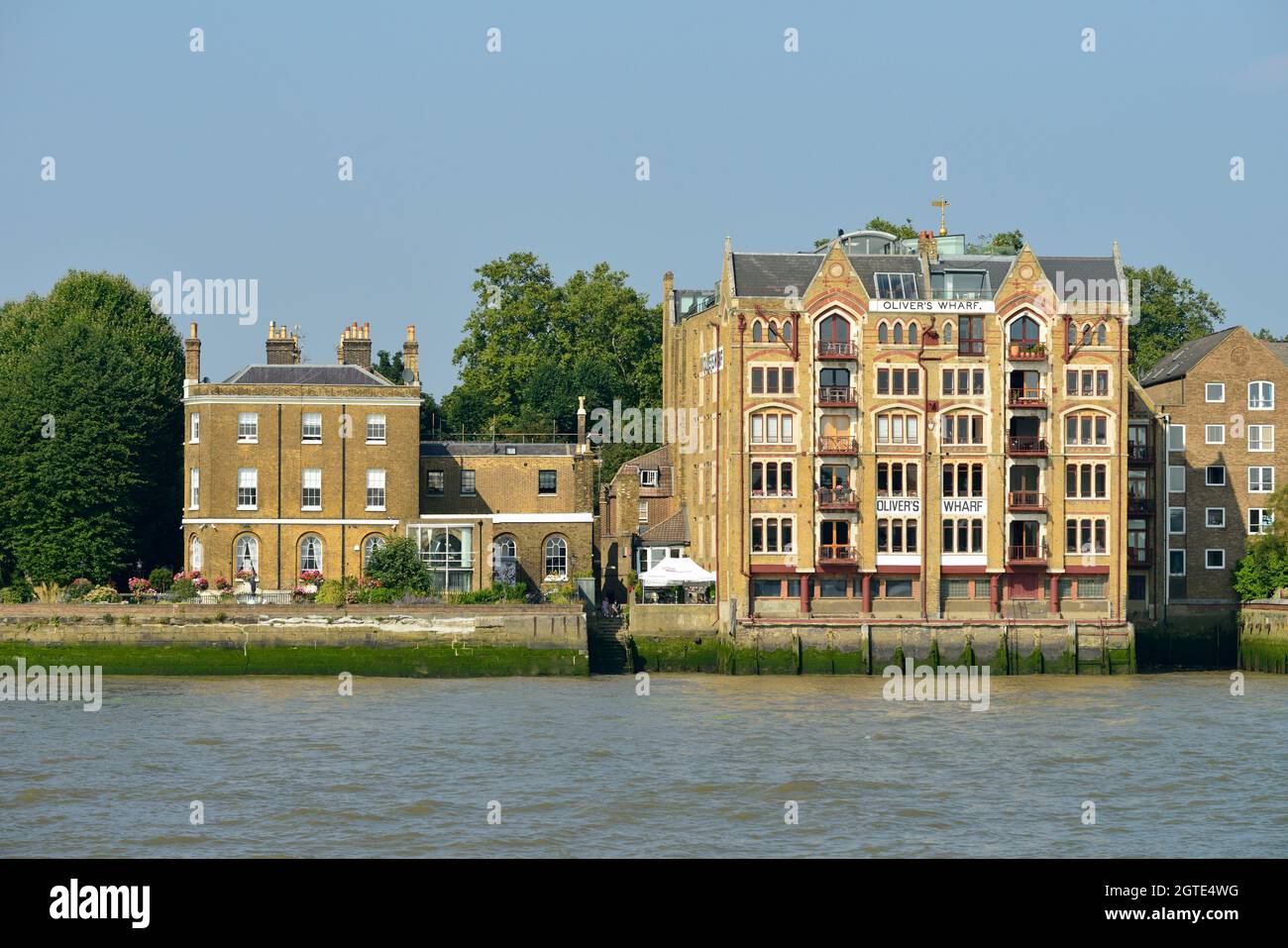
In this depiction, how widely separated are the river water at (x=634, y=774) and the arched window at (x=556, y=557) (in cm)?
1668

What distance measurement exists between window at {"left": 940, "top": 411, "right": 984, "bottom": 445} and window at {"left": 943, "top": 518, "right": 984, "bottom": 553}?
327 cm

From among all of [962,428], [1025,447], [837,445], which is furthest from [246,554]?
[1025,447]

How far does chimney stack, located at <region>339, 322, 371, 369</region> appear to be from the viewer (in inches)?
3268

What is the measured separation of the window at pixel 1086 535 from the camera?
75375mm

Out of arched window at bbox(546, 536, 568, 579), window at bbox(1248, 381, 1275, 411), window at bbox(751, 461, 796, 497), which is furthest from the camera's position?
window at bbox(1248, 381, 1275, 411)

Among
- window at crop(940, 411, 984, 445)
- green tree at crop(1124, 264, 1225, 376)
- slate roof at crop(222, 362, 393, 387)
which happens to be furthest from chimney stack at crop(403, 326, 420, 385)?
green tree at crop(1124, 264, 1225, 376)

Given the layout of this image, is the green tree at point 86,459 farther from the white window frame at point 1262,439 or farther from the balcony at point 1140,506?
the white window frame at point 1262,439

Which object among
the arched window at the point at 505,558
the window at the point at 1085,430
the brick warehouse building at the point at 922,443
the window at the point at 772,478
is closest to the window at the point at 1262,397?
the brick warehouse building at the point at 922,443

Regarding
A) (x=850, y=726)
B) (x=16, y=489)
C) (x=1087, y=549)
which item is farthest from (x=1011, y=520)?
(x=16, y=489)

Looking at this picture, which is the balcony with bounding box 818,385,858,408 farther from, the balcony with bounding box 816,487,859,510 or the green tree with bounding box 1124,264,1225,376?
the green tree with bounding box 1124,264,1225,376

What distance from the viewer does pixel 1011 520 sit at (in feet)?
246

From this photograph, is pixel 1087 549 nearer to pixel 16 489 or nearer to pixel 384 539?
pixel 384 539
